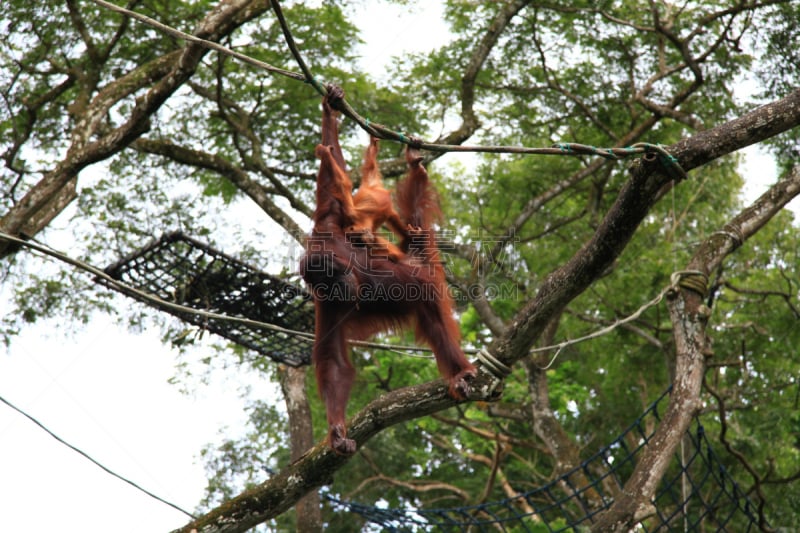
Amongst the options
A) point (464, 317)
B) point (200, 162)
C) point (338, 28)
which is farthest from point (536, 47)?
point (200, 162)

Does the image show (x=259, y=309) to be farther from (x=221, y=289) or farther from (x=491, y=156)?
(x=491, y=156)

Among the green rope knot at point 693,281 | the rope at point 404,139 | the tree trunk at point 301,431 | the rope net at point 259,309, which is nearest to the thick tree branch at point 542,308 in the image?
the rope at point 404,139

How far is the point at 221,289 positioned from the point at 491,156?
18.6ft

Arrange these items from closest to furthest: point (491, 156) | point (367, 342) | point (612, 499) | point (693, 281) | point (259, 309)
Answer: point (367, 342), point (693, 281), point (259, 309), point (612, 499), point (491, 156)

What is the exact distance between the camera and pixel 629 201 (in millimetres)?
3498

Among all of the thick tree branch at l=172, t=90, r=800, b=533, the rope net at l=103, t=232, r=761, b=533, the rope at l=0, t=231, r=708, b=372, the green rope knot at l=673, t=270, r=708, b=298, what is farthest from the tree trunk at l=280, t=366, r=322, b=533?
the green rope knot at l=673, t=270, r=708, b=298

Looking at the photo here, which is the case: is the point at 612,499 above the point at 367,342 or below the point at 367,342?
below

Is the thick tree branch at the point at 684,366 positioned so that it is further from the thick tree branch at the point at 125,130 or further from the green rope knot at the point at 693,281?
the thick tree branch at the point at 125,130

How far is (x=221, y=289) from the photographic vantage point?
617 cm

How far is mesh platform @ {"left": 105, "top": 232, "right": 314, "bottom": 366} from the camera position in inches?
229

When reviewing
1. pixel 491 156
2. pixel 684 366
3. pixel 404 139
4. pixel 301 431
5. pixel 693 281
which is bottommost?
pixel 684 366

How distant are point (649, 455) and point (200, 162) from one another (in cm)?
485

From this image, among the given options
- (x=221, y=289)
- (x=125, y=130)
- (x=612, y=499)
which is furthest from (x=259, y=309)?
(x=612, y=499)

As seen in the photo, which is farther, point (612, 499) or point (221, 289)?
point (612, 499)
